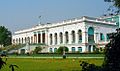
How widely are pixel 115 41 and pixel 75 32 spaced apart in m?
77.2

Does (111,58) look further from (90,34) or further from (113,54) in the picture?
(90,34)

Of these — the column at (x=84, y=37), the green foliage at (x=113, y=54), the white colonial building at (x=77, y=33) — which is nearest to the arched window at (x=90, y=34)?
the white colonial building at (x=77, y=33)

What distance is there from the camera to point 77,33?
271 feet

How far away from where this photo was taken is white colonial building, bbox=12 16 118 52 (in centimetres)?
8016

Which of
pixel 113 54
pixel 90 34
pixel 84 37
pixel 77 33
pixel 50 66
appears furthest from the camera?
pixel 77 33

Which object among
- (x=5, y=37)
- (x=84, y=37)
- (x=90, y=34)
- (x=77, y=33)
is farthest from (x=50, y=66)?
(x=5, y=37)

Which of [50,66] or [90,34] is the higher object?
[90,34]

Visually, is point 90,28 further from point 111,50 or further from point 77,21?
point 111,50

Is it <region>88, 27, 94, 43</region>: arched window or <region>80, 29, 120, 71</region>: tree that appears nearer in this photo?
<region>80, 29, 120, 71</region>: tree

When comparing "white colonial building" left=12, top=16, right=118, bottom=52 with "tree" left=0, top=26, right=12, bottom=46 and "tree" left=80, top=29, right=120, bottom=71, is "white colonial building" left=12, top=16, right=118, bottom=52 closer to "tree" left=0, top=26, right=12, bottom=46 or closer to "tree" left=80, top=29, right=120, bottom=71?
"tree" left=0, top=26, right=12, bottom=46

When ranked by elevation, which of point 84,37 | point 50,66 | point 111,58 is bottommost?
point 50,66

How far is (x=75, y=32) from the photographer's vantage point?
8375cm

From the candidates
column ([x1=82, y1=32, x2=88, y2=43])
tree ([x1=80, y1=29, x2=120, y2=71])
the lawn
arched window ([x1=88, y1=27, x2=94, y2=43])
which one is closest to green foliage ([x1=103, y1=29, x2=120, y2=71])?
tree ([x1=80, y1=29, x2=120, y2=71])

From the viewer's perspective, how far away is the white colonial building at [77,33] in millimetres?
80156
